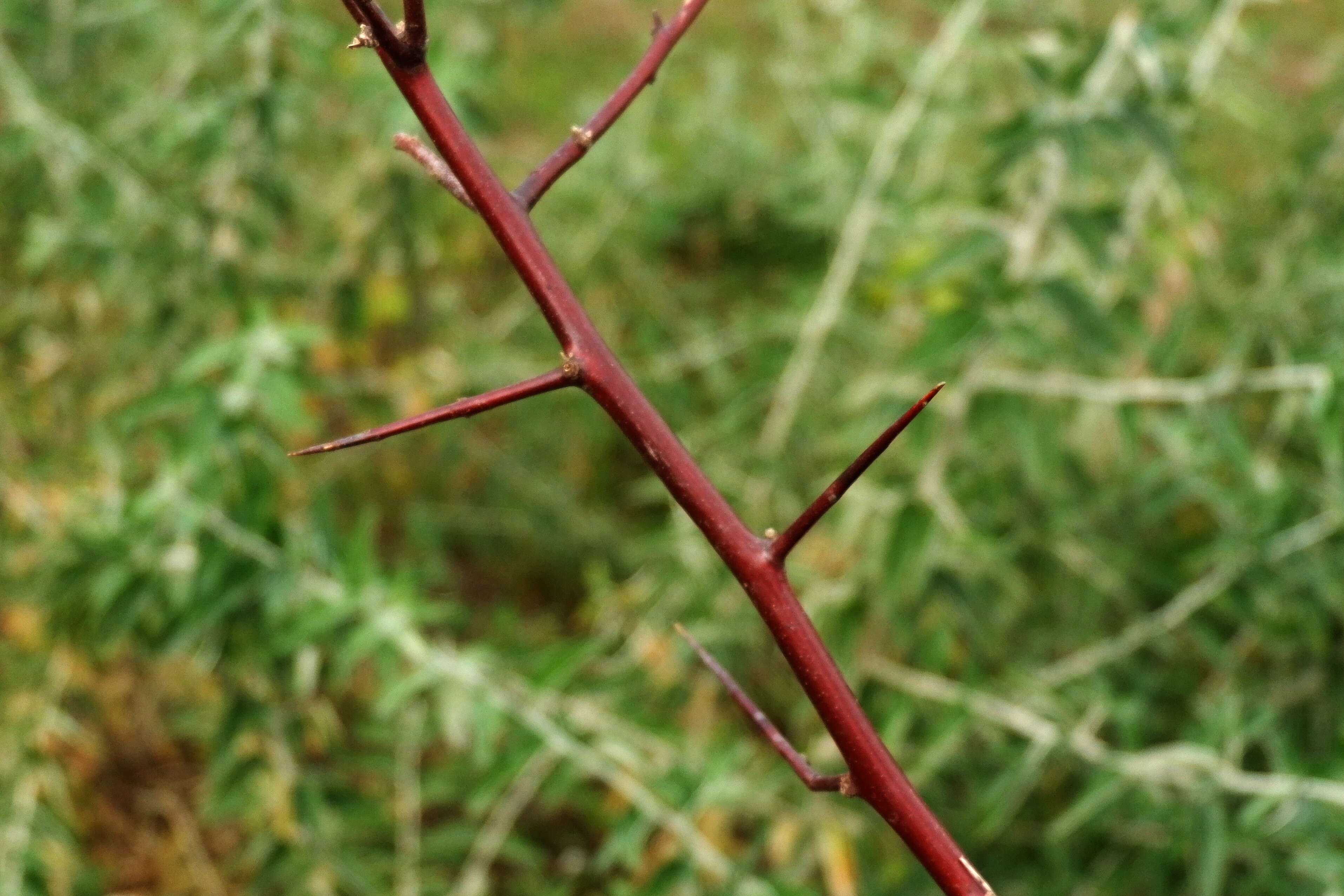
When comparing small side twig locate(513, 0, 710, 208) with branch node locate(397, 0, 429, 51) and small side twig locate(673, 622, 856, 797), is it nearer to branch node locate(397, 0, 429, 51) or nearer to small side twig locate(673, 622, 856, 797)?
branch node locate(397, 0, 429, 51)

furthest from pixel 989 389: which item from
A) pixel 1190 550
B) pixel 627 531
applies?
pixel 627 531

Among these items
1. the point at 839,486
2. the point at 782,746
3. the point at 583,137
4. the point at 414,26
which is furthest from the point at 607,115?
the point at 782,746

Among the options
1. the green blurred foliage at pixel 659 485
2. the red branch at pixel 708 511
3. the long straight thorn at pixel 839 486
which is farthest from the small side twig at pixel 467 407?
the green blurred foliage at pixel 659 485

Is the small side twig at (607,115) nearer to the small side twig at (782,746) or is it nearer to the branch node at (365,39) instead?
the branch node at (365,39)

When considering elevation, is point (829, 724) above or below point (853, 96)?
below

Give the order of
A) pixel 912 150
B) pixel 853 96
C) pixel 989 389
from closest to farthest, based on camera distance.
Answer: pixel 989 389
pixel 853 96
pixel 912 150

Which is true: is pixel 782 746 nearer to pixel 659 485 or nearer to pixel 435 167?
pixel 435 167

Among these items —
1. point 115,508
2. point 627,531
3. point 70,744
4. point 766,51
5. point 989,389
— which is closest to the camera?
point 115,508

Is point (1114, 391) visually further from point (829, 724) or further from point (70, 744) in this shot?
point (70, 744)
